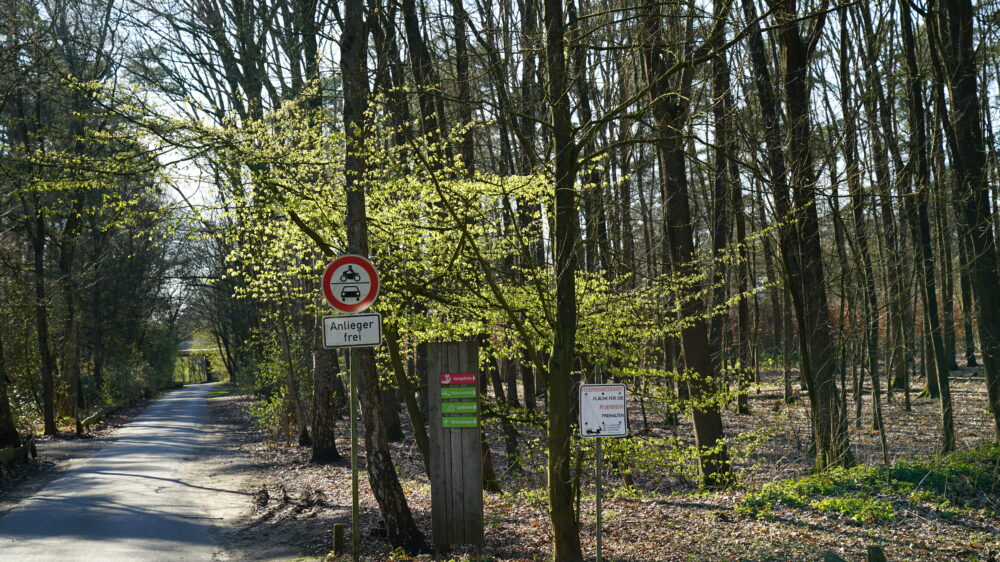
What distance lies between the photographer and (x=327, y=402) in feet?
56.5

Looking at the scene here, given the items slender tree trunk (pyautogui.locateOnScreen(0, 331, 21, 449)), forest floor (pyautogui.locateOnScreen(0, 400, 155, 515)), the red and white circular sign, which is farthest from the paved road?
the red and white circular sign

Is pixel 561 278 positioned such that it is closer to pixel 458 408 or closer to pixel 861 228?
pixel 458 408

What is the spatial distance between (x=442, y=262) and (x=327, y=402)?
28.6 feet

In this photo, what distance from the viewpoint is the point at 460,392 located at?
363 inches

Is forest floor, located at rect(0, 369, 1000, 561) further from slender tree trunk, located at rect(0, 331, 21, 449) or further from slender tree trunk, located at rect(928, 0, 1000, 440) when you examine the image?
slender tree trunk, located at rect(928, 0, 1000, 440)

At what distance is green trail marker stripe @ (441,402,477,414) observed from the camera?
363 inches

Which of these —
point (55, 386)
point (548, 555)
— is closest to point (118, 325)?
point (55, 386)

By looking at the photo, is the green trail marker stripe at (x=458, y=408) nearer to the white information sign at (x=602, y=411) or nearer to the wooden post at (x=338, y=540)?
the wooden post at (x=338, y=540)

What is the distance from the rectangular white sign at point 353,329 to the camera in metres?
8.04

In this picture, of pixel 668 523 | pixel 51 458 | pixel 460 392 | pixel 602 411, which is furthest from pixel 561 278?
pixel 51 458

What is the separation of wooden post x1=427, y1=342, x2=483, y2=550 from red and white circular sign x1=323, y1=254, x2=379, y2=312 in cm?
141

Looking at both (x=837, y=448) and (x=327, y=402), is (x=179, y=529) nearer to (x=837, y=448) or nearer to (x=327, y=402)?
(x=327, y=402)

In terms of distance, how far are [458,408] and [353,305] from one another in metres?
1.99

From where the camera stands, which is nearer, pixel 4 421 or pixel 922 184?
pixel 922 184
